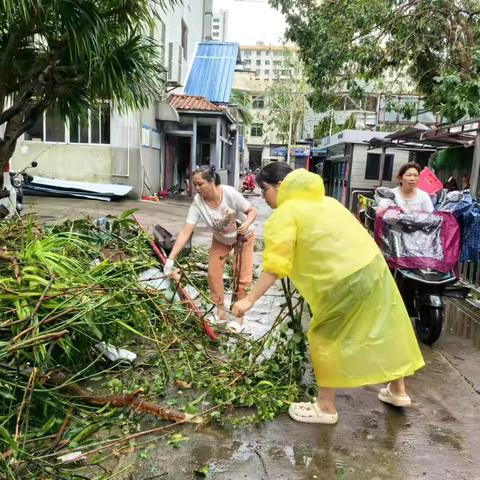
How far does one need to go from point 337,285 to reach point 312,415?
851mm

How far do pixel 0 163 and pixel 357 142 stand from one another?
1188cm

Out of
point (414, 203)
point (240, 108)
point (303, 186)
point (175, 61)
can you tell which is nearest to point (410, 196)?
point (414, 203)

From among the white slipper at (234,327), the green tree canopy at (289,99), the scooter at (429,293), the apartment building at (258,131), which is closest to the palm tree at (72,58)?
the white slipper at (234,327)

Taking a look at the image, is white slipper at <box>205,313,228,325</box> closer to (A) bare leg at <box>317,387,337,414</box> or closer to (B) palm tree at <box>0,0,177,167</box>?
(A) bare leg at <box>317,387,337,414</box>

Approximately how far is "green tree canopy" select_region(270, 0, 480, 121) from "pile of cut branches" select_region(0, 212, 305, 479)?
7.88 meters

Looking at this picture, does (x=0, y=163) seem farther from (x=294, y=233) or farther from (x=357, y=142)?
Result: (x=357, y=142)

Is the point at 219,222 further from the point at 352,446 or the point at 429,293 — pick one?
the point at 352,446

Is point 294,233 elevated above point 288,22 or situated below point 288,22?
below

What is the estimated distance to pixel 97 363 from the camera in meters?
3.41

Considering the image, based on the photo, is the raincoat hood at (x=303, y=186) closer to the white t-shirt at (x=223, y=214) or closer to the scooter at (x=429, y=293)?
the white t-shirt at (x=223, y=214)

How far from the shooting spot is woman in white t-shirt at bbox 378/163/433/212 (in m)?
4.73

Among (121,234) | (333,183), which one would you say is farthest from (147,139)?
(121,234)

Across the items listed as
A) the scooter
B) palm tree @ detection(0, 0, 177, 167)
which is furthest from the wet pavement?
palm tree @ detection(0, 0, 177, 167)

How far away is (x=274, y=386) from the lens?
325cm
